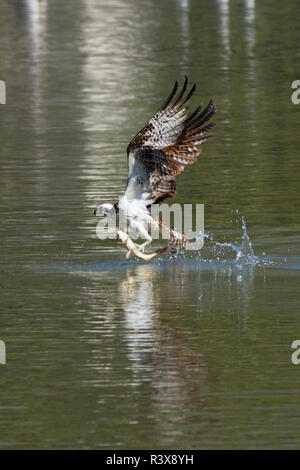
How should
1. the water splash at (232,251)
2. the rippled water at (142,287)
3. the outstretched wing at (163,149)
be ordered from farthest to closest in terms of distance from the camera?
the water splash at (232,251) → the outstretched wing at (163,149) → the rippled water at (142,287)

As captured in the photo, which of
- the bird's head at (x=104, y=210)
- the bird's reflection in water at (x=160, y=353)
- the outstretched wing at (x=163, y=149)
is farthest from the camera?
the bird's head at (x=104, y=210)

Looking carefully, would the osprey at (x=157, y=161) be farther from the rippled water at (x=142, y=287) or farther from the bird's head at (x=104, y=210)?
the rippled water at (x=142, y=287)

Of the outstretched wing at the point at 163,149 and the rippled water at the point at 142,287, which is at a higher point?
the outstretched wing at the point at 163,149

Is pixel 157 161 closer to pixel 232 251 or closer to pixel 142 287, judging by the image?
pixel 232 251

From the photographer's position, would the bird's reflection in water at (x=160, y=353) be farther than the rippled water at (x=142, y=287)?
Yes

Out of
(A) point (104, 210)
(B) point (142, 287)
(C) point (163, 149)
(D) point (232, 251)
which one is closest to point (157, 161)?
(C) point (163, 149)

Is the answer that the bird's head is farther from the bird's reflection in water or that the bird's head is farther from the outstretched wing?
the bird's reflection in water

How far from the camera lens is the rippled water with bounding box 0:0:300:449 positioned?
10477 millimetres

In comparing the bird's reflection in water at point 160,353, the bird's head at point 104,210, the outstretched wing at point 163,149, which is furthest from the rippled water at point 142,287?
the outstretched wing at point 163,149

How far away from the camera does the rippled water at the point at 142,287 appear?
1048 cm

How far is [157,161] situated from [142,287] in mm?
1667

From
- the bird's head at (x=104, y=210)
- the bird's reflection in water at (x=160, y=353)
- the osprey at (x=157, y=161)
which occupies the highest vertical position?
the osprey at (x=157, y=161)

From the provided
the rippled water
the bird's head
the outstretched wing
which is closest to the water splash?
the rippled water

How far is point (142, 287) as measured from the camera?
592 inches
